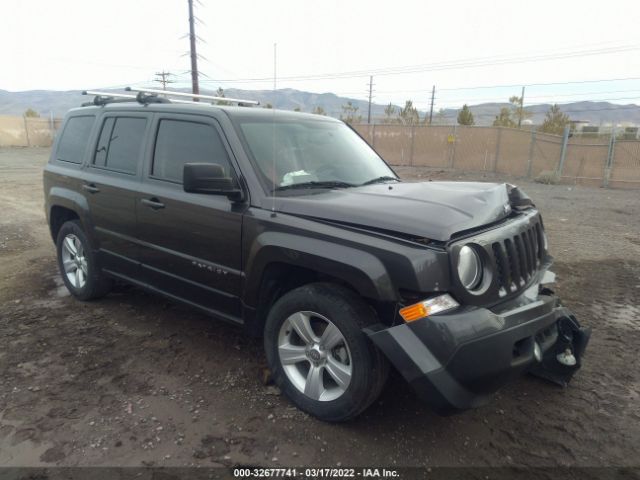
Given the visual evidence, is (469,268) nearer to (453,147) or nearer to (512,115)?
(453,147)

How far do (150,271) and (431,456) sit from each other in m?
2.61

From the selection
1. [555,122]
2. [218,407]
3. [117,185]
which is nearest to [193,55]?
[555,122]

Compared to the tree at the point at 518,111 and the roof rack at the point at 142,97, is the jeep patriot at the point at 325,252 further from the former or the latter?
the tree at the point at 518,111

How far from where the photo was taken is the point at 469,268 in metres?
2.53

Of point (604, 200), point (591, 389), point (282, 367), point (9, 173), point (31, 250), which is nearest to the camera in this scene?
point (282, 367)

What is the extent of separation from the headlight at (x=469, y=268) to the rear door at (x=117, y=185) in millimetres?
2723

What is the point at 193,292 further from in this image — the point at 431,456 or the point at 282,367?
the point at 431,456

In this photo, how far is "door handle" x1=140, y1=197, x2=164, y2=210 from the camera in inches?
144

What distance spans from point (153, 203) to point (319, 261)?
1.70m

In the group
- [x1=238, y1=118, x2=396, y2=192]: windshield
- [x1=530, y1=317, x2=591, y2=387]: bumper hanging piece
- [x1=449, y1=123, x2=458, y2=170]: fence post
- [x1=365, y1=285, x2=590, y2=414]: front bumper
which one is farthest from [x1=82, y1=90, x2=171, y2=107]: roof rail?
[x1=449, y1=123, x2=458, y2=170]: fence post

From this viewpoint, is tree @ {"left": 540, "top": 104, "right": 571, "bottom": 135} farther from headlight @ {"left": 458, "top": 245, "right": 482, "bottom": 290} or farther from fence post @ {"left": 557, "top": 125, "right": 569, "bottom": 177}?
headlight @ {"left": 458, "top": 245, "right": 482, "bottom": 290}

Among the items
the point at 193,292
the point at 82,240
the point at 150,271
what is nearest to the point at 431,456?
the point at 193,292

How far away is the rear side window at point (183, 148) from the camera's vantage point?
3.40 meters

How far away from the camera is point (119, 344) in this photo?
390 cm
